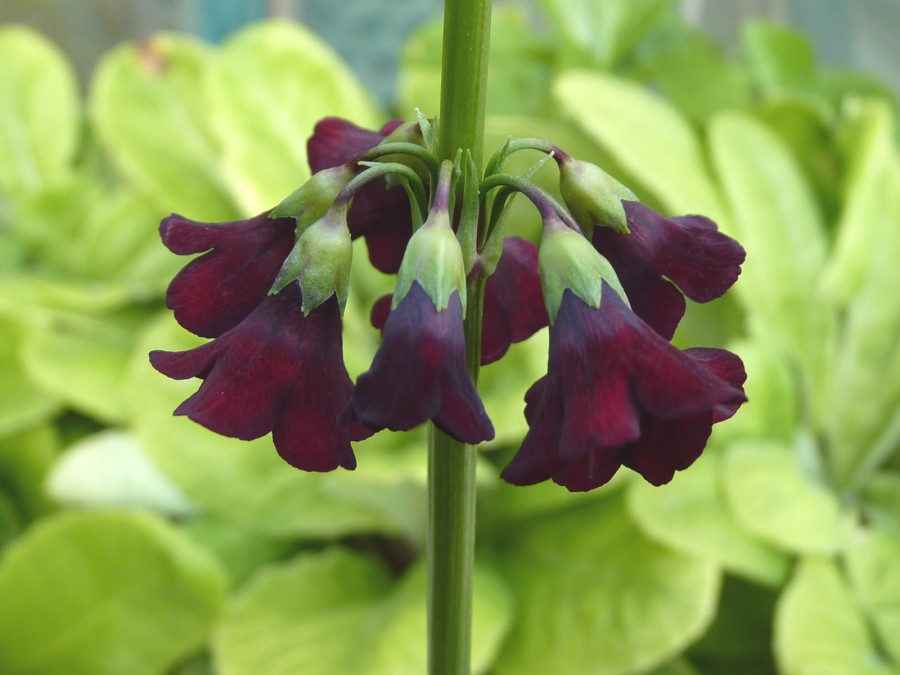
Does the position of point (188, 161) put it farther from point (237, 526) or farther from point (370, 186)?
point (370, 186)

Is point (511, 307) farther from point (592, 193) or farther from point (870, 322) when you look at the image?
point (870, 322)

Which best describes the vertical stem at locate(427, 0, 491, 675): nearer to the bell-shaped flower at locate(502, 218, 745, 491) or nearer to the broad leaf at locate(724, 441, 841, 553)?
the bell-shaped flower at locate(502, 218, 745, 491)

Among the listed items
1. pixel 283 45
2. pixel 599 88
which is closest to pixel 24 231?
pixel 283 45

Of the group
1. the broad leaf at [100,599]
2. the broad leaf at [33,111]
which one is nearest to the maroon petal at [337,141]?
the broad leaf at [100,599]

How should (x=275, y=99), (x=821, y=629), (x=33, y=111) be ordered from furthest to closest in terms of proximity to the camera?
(x=33, y=111)
(x=275, y=99)
(x=821, y=629)

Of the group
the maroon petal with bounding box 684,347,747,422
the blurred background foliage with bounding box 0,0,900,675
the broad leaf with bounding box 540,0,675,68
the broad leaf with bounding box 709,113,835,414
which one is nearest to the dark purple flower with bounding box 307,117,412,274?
the maroon petal with bounding box 684,347,747,422

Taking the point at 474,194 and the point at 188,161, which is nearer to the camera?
the point at 474,194

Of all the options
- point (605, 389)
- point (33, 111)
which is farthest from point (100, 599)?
point (33, 111)
